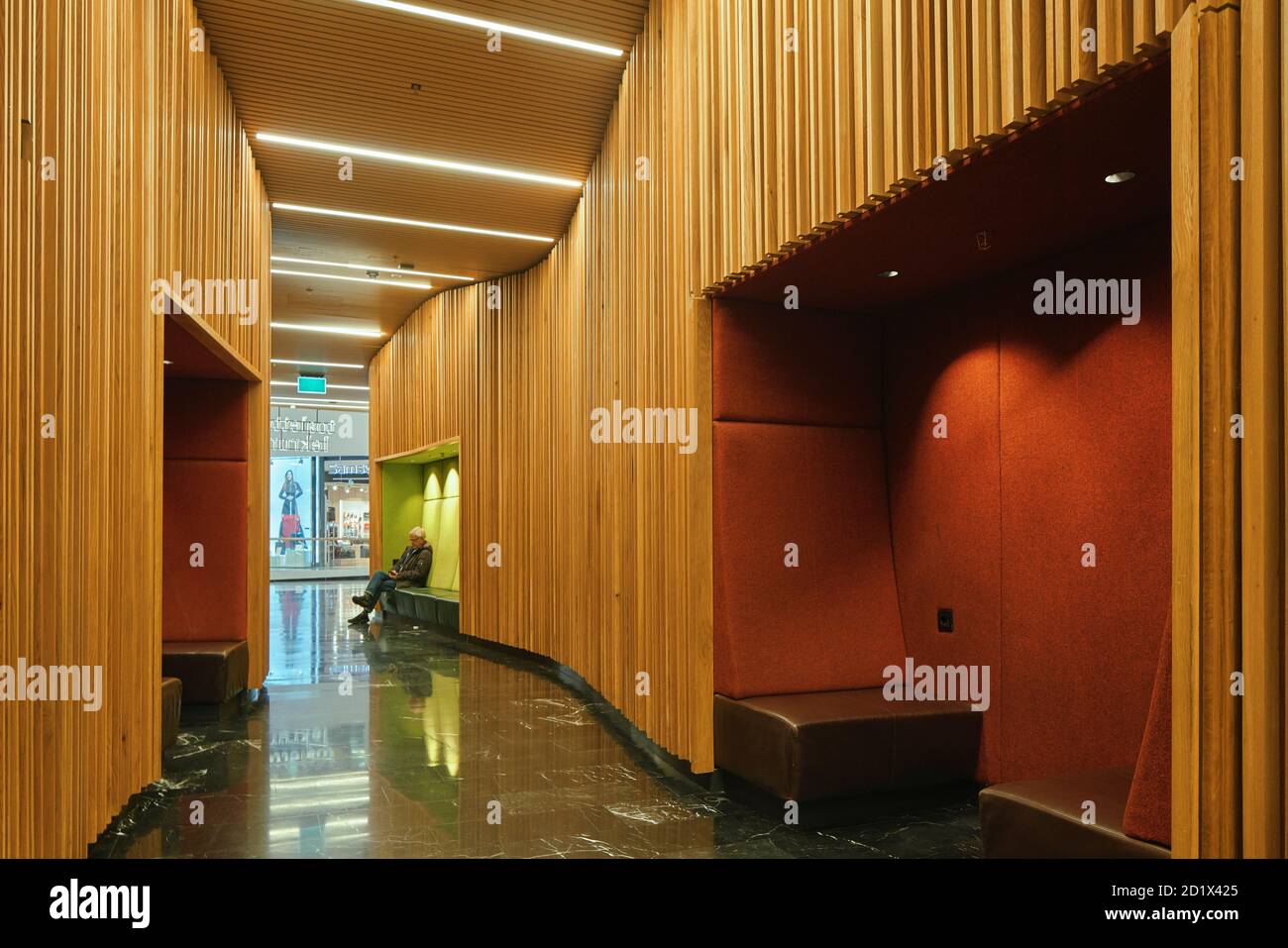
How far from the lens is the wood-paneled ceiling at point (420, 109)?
16.6 ft

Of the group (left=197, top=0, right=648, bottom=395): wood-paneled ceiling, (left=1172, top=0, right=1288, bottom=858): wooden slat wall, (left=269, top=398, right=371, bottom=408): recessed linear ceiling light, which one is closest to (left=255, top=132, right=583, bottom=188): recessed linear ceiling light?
(left=197, top=0, right=648, bottom=395): wood-paneled ceiling

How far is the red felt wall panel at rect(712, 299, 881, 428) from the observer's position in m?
4.52

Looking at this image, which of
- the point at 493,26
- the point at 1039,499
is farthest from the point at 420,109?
the point at 1039,499

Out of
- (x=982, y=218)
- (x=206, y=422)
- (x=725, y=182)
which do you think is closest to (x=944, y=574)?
(x=982, y=218)

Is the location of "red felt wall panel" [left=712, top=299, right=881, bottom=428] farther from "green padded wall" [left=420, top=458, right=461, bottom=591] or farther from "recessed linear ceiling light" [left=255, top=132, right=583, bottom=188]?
"green padded wall" [left=420, top=458, right=461, bottom=591]

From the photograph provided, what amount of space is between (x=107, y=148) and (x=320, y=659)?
20.3ft

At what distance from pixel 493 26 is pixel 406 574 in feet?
28.1

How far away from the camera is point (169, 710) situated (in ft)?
15.9

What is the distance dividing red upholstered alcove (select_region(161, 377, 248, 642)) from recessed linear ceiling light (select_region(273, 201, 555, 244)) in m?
1.96

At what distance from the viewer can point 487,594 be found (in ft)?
31.1

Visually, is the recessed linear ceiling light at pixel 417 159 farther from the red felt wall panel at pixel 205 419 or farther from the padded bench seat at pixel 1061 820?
the padded bench seat at pixel 1061 820

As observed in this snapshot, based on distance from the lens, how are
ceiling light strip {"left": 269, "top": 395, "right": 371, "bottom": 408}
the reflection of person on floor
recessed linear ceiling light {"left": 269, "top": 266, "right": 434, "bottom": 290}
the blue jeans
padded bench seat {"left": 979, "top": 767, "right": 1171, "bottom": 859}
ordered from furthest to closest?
the reflection of person on floor, ceiling light strip {"left": 269, "top": 395, "right": 371, "bottom": 408}, the blue jeans, recessed linear ceiling light {"left": 269, "top": 266, "right": 434, "bottom": 290}, padded bench seat {"left": 979, "top": 767, "right": 1171, "bottom": 859}

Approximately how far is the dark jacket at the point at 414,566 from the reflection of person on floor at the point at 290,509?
34.0ft

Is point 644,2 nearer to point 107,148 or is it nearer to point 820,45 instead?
point 820,45
